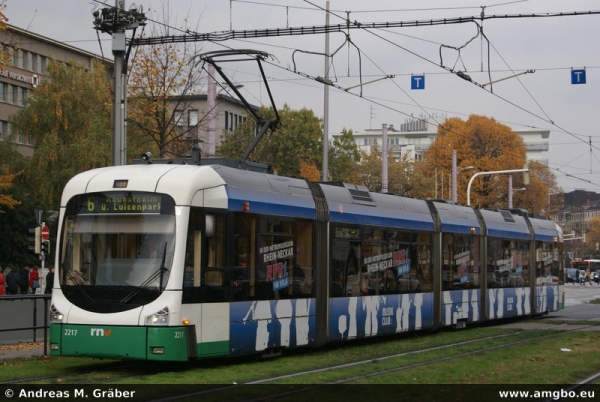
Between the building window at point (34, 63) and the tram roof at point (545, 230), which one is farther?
the building window at point (34, 63)

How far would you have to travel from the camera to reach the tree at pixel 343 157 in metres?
61.4

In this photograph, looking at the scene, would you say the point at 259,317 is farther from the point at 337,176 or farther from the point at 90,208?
the point at 337,176

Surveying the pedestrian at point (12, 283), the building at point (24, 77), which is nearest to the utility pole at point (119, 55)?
the pedestrian at point (12, 283)

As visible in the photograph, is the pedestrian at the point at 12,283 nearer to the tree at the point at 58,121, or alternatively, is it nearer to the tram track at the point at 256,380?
the tram track at the point at 256,380

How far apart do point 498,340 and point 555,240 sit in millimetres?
11475

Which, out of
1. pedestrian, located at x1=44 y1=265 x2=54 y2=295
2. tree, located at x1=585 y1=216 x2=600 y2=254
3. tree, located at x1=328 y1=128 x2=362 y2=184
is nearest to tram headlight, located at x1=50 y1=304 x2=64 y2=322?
pedestrian, located at x1=44 y1=265 x2=54 y2=295

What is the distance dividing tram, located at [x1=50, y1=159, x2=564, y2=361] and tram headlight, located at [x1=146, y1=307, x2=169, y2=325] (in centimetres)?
1

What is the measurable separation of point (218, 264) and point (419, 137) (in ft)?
523

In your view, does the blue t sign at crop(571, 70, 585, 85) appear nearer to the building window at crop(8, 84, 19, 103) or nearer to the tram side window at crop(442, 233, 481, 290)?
the tram side window at crop(442, 233, 481, 290)

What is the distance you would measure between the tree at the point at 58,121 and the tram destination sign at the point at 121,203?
3469cm

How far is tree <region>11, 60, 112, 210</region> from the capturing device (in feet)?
165

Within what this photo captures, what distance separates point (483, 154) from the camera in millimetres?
83750

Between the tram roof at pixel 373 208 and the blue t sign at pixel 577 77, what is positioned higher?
the blue t sign at pixel 577 77

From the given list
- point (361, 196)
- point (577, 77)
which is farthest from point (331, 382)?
point (577, 77)
